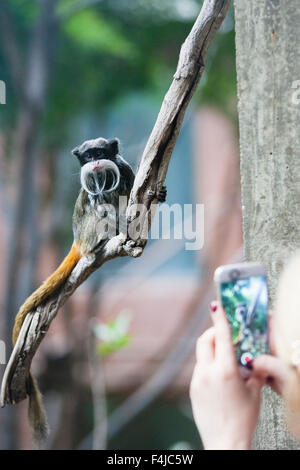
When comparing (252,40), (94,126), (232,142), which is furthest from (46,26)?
(252,40)

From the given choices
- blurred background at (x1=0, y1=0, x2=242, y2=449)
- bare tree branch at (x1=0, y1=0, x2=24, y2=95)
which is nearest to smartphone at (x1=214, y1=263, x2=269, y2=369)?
blurred background at (x1=0, y1=0, x2=242, y2=449)

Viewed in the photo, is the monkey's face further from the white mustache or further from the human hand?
the human hand

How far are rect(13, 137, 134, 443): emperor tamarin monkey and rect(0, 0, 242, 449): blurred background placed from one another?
1.13m

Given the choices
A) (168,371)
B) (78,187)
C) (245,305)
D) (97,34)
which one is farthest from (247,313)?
(168,371)

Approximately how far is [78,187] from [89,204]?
3.63ft

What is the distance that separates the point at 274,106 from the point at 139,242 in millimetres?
274

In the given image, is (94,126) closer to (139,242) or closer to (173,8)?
(173,8)

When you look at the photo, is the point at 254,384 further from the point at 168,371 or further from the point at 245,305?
the point at 168,371

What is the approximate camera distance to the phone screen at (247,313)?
58cm

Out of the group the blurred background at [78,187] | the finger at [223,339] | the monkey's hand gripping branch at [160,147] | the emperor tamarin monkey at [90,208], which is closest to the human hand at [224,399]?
the finger at [223,339]

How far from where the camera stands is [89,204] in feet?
3.21

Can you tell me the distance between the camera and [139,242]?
0.82 metres

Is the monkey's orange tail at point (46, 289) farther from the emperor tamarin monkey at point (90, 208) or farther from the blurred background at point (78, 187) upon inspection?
the blurred background at point (78, 187)

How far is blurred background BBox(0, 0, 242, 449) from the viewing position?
2461 mm
